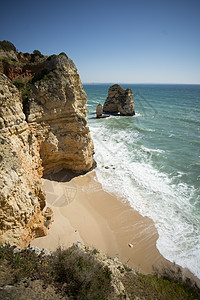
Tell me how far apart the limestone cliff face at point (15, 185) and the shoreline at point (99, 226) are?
4.46 feet

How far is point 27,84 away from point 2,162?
728cm

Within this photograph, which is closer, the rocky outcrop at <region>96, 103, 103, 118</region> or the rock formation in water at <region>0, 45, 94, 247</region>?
the rock formation in water at <region>0, 45, 94, 247</region>

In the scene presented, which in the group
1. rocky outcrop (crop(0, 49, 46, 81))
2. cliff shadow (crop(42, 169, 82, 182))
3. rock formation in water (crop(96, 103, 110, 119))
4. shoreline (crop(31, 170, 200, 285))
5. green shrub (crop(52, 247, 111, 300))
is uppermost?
rocky outcrop (crop(0, 49, 46, 81))

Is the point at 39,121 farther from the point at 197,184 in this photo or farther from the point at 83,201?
the point at 197,184

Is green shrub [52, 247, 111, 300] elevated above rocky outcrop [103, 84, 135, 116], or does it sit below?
below

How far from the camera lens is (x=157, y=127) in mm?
31219

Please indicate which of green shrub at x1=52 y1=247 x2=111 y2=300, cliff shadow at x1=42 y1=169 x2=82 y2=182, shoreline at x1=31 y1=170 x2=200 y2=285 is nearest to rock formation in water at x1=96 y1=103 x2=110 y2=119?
cliff shadow at x1=42 y1=169 x2=82 y2=182

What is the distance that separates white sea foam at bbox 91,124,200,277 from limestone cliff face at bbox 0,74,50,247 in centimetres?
690

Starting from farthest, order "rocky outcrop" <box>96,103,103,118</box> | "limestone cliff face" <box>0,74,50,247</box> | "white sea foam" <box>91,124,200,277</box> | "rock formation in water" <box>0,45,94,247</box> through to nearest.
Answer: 1. "rocky outcrop" <box>96,103,103,118</box>
2. "white sea foam" <box>91,124,200,277</box>
3. "rock formation in water" <box>0,45,94,247</box>
4. "limestone cliff face" <box>0,74,50,247</box>

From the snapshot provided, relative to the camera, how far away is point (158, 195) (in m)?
12.4

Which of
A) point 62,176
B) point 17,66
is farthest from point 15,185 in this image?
point 17,66

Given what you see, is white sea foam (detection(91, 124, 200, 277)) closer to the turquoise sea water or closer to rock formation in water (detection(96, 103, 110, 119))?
the turquoise sea water

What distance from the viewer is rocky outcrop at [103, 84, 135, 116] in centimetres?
4272

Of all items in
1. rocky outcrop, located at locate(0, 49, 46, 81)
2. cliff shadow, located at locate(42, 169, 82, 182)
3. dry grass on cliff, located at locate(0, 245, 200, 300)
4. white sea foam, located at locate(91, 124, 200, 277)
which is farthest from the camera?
cliff shadow, located at locate(42, 169, 82, 182)
